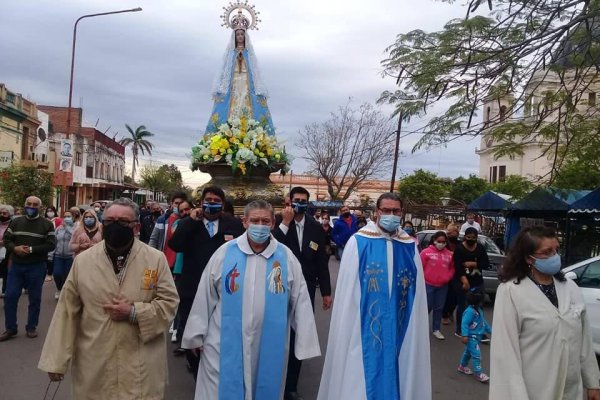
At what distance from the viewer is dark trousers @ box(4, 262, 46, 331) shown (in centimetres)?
714

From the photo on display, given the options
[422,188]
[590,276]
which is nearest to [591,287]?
[590,276]

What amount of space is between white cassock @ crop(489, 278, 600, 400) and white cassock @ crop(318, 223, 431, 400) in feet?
3.72

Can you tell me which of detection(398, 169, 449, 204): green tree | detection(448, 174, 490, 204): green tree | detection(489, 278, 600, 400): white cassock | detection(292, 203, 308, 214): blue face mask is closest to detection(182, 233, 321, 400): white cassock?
detection(489, 278, 600, 400): white cassock

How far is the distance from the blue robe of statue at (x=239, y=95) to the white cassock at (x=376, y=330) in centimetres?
458

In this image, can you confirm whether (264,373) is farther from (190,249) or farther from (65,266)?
(65,266)

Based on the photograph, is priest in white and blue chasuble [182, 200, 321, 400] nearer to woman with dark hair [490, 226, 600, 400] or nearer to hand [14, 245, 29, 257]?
woman with dark hair [490, 226, 600, 400]

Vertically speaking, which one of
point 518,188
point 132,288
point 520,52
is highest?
point 520,52

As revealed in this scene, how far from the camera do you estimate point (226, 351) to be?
154 inches

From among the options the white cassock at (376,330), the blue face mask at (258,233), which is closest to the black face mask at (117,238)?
the blue face mask at (258,233)

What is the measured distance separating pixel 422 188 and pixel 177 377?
3597 cm

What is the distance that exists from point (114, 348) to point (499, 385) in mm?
2303

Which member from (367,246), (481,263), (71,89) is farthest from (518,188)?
(71,89)

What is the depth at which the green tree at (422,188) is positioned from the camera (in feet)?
130

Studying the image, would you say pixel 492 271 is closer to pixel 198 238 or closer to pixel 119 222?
pixel 198 238
